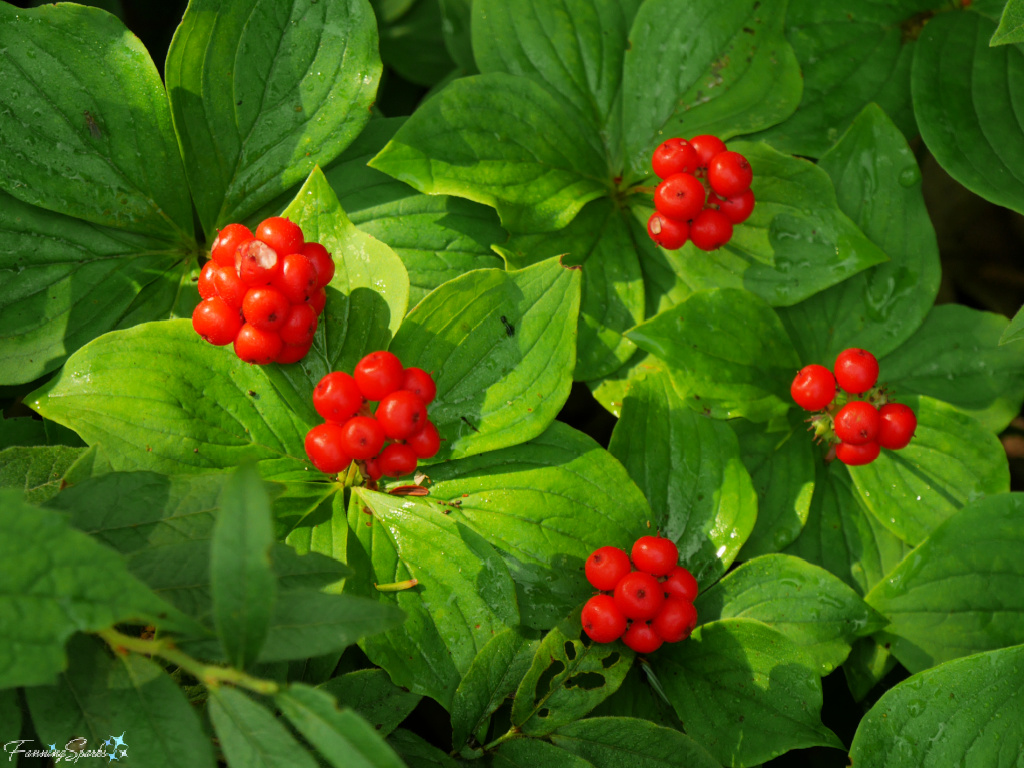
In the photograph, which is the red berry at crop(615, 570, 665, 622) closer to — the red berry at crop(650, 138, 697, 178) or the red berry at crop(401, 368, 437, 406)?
the red berry at crop(401, 368, 437, 406)

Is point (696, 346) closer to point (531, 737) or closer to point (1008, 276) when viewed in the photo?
point (531, 737)

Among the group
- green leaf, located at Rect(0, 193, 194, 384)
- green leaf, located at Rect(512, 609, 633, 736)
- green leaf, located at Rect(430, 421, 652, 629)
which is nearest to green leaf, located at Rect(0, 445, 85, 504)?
green leaf, located at Rect(0, 193, 194, 384)

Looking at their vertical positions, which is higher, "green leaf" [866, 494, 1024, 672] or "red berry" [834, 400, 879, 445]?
"red berry" [834, 400, 879, 445]

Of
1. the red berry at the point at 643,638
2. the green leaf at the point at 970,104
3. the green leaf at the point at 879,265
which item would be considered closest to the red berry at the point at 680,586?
the red berry at the point at 643,638

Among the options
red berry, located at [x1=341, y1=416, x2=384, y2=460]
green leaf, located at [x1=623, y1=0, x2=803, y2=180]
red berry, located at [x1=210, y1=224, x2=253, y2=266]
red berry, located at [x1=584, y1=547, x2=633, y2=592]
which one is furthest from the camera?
green leaf, located at [x1=623, y1=0, x2=803, y2=180]

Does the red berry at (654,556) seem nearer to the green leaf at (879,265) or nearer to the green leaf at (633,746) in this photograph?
the green leaf at (633,746)

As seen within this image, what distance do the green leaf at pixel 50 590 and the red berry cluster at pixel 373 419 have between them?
1.93ft

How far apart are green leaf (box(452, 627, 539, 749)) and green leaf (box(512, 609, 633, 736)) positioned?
51 mm

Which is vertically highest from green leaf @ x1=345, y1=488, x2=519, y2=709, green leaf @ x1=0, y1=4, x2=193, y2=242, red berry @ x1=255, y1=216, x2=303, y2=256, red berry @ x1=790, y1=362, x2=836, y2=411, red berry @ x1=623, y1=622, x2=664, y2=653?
green leaf @ x1=0, y1=4, x2=193, y2=242

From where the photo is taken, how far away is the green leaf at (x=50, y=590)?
42.2 inches

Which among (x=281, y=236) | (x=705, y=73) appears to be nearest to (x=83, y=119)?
(x=281, y=236)

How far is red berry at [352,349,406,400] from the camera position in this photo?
1.64m

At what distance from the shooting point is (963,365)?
8.16ft

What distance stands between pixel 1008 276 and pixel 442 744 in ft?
11.2
